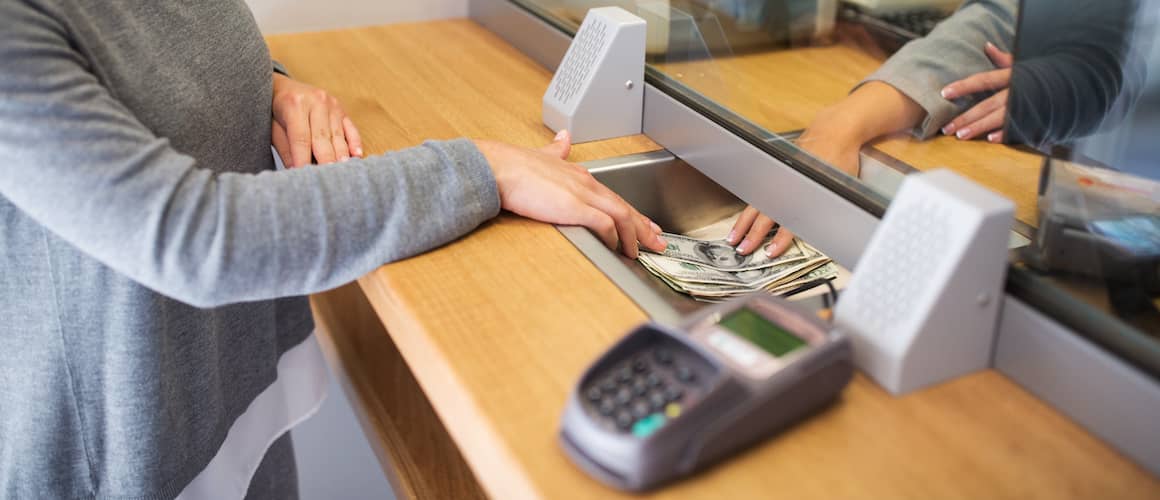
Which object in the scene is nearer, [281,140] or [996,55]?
[996,55]

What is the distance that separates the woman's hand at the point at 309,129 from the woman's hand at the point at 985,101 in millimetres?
711

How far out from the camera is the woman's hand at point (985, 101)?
100 centimetres

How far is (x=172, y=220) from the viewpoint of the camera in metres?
0.77

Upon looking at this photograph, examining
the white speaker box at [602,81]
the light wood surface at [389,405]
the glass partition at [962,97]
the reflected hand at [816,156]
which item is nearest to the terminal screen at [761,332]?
the glass partition at [962,97]

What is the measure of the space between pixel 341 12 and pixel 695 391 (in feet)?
4.61

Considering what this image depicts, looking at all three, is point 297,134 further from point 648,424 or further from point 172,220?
point 648,424

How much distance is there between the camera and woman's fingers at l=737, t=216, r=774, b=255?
1.17 m

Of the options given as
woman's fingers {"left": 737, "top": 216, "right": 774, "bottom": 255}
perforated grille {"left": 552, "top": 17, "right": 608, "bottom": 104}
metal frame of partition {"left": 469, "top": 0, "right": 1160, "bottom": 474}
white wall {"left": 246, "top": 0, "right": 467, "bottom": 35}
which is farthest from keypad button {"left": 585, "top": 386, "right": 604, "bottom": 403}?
white wall {"left": 246, "top": 0, "right": 467, "bottom": 35}

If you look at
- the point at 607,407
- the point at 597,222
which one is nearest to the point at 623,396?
the point at 607,407

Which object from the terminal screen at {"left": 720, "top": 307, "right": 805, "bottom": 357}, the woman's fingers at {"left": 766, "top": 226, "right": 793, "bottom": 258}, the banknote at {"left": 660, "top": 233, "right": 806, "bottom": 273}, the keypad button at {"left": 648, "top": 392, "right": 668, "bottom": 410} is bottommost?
the banknote at {"left": 660, "top": 233, "right": 806, "bottom": 273}

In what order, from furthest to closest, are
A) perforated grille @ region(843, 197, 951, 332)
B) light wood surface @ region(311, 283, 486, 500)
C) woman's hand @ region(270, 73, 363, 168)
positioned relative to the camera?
light wood surface @ region(311, 283, 486, 500) → woman's hand @ region(270, 73, 363, 168) → perforated grille @ region(843, 197, 951, 332)

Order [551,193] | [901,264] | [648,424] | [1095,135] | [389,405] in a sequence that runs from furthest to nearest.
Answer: [389,405]
[551,193]
[1095,135]
[901,264]
[648,424]

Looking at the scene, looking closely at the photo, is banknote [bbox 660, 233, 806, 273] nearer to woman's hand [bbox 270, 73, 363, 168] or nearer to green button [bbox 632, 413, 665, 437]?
woman's hand [bbox 270, 73, 363, 168]

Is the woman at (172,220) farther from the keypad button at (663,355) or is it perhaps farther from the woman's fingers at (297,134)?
the keypad button at (663,355)
